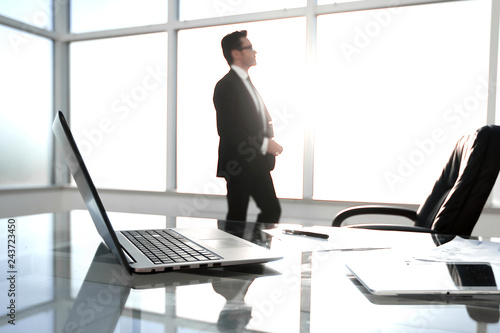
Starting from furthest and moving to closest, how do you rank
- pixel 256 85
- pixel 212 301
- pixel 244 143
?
pixel 256 85
pixel 244 143
pixel 212 301

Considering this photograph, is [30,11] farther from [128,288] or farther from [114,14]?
[128,288]

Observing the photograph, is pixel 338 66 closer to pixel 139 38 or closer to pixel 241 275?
pixel 139 38

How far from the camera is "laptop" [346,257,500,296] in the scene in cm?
65

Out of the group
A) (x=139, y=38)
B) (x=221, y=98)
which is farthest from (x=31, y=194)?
(x=221, y=98)

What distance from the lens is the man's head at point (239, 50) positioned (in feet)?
13.4

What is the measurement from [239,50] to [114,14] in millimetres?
1846

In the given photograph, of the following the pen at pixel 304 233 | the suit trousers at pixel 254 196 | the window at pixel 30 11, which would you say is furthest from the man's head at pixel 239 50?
the pen at pixel 304 233

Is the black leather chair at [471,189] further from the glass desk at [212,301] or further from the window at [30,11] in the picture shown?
the window at [30,11]

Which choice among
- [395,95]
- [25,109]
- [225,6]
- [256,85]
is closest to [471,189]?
[395,95]

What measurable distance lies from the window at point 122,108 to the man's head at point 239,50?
869 mm

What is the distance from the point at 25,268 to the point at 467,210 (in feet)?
5.15

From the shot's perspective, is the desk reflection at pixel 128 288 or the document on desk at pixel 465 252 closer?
the desk reflection at pixel 128 288

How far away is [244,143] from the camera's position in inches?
155

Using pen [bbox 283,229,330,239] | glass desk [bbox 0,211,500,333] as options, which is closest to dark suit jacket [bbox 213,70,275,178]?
pen [bbox 283,229,330,239]
